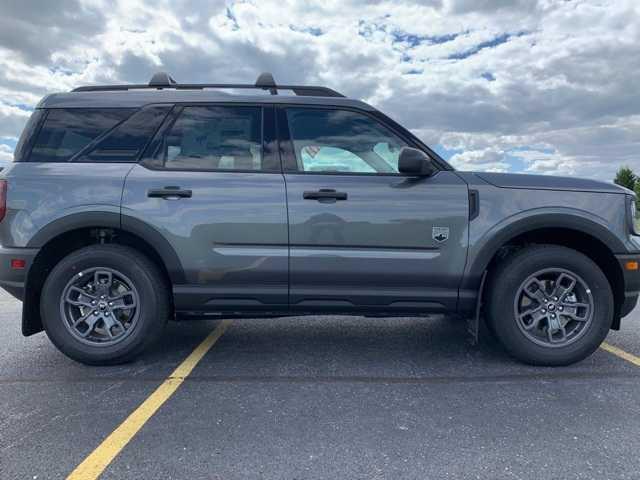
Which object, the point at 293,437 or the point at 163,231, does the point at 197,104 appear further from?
the point at 293,437

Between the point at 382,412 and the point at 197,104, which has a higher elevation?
the point at 197,104

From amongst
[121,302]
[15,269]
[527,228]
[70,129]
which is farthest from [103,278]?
[527,228]

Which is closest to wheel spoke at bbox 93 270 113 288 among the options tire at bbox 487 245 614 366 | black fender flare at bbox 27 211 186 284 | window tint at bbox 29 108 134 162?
black fender flare at bbox 27 211 186 284

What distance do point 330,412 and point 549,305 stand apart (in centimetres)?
192

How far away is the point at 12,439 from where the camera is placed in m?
2.49

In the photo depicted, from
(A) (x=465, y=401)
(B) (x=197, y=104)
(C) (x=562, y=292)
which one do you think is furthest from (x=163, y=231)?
(C) (x=562, y=292)

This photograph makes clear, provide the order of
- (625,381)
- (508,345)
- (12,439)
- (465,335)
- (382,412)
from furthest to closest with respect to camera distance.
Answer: (465,335), (508,345), (625,381), (382,412), (12,439)

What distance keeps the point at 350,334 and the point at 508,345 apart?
4.83 ft

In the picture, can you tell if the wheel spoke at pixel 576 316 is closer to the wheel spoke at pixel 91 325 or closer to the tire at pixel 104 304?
the tire at pixel 104 304

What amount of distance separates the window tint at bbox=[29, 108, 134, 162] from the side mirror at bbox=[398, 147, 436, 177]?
2086mm

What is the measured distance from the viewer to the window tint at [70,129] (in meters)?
3.51

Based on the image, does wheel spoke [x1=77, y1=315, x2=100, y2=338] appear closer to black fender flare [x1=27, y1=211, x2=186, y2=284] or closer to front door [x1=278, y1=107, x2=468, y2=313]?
black fender flare [x1=27, y1=211, x2=186, y2=284]

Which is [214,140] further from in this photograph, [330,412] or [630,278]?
[630,278]

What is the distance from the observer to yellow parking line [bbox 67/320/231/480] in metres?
2.20
